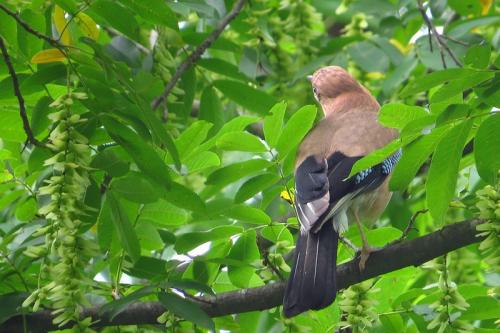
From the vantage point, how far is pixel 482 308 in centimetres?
354

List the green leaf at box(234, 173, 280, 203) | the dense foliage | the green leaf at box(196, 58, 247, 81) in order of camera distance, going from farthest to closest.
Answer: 1. the green leaf at box(196, 58, 247, 81)
2. the green leaf at box(234, 173, 280, 203)
3. the dense foliage

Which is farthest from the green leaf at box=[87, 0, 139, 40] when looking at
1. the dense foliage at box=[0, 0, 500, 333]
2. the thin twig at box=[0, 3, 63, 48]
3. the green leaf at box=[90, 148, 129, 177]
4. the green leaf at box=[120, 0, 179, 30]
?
the green leaf at box=[90, 148, 129, 177]

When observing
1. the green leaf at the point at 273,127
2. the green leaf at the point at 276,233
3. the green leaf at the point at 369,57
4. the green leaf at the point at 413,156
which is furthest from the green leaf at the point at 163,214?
the green leaf at the point at 369,57

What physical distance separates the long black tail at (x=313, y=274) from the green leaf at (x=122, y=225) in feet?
2.07

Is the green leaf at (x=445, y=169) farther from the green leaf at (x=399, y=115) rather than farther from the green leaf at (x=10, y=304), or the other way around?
the green leaf at (x=10, y=304)

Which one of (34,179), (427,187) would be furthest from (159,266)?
(427,187)

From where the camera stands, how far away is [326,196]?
399cm

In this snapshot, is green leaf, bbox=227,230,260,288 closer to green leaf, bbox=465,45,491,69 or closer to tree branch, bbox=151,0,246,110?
tree branch, bbox=151,0,246,110

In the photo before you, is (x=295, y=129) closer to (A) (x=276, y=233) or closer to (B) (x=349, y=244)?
(A) (x=276, y=233)

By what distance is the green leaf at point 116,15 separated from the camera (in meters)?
3.23

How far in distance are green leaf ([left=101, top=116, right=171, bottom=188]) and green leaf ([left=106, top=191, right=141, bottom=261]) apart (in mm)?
146

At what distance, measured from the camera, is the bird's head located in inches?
217

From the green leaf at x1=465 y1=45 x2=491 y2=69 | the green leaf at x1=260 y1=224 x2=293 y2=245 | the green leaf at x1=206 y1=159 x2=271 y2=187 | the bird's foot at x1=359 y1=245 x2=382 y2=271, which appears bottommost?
the bird's foot at x1=359 y1=245 x2=382 y2=271

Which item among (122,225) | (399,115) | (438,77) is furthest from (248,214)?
(438,77)
